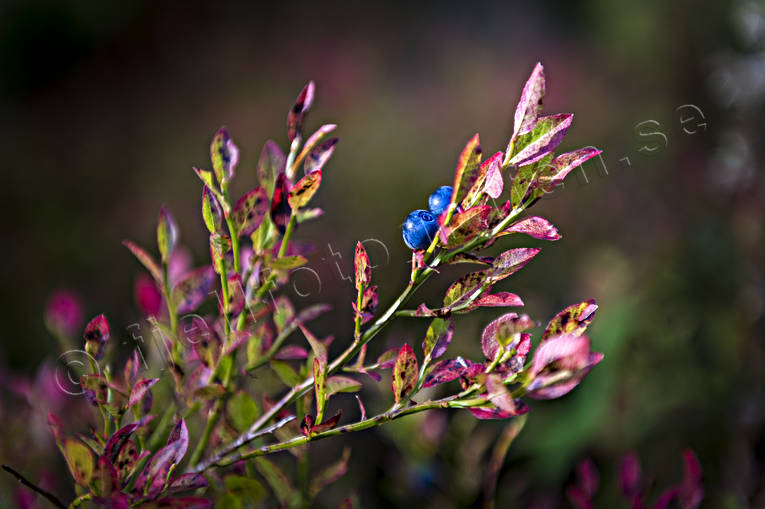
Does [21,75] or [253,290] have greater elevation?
[21,75]

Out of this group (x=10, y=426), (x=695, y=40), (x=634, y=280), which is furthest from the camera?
(x=695, y=40)

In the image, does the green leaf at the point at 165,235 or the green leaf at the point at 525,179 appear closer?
the green leaf at the point at 525,179

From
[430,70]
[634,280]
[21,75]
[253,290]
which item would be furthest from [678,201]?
[21,75]

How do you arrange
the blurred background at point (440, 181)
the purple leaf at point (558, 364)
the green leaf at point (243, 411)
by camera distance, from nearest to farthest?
the purple leaf at point (558, 364) → the green leaf at point (243, 411) → the blurred background at point (440, 181)

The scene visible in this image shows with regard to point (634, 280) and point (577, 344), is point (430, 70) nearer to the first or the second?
point (634, 280)

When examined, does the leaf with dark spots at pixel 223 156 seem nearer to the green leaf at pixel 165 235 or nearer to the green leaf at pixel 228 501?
the green leaf at pixel 165 235

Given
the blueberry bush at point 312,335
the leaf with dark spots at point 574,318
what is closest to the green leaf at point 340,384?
the blueberry bush at point 312,335

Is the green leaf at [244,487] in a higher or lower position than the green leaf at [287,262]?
lower
